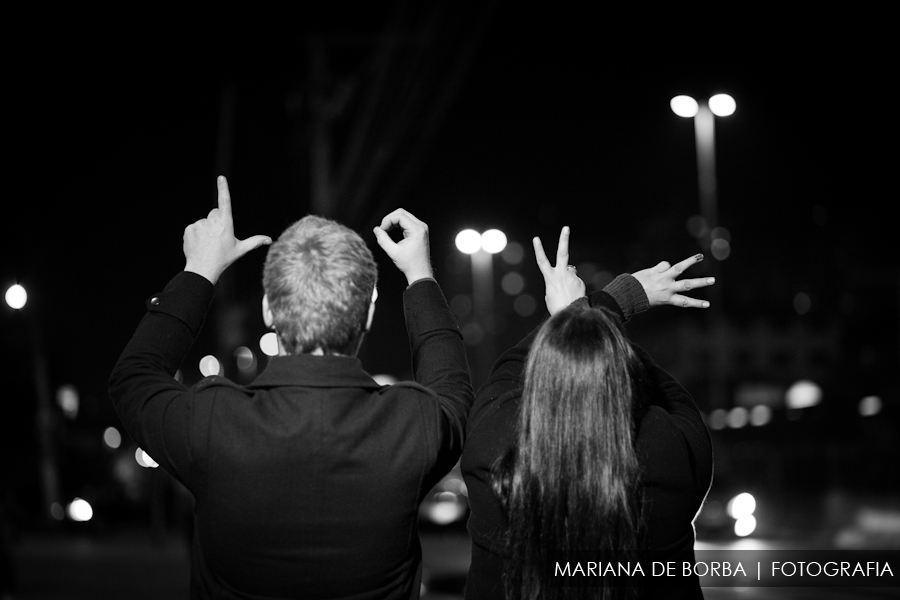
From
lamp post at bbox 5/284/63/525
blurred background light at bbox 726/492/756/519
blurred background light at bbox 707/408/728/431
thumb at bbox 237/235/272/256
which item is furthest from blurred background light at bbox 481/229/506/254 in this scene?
blurred background light at bbox 707/408/728/431

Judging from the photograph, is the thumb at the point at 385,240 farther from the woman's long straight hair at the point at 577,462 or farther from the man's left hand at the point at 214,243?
the woman's long straight hair at the point at 577,462

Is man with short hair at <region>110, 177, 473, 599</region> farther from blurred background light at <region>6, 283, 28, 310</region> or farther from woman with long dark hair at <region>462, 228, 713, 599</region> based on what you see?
blurred background light at <region>6, 283, 28, 310</region>

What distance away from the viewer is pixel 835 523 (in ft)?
69.0

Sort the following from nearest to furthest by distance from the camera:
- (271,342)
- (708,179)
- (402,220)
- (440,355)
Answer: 1. (440,355)
2. (402,220)
3. (271,342)
4. (708,179)

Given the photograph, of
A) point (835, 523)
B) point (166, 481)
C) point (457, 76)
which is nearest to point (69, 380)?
point (166, 481)

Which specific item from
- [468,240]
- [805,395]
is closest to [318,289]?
[468,240]

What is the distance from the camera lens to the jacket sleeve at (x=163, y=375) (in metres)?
2.54

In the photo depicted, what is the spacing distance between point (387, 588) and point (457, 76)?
1014cm

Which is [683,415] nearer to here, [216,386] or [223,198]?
[216,386]

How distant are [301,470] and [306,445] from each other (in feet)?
0.22

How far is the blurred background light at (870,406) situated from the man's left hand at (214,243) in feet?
77.4

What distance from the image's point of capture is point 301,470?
2.52 meters

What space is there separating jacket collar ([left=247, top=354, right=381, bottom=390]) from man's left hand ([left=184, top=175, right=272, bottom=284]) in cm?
44

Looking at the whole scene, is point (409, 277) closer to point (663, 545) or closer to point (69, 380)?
→ point (663, 545)
